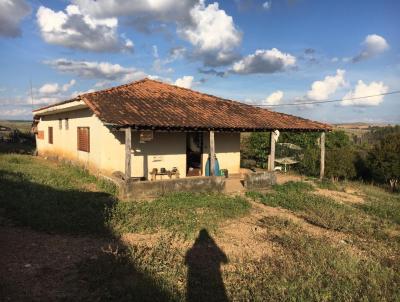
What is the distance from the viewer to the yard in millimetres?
4988

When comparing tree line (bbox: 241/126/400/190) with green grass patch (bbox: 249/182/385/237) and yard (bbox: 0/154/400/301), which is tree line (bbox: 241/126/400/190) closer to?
green grass patch (bbox: 249/182/385/237)

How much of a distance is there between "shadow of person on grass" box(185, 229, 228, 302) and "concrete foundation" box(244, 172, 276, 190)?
239 inches

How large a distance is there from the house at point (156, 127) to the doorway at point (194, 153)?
43 mm

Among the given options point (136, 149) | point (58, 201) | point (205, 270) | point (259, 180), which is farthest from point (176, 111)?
point (205, 270)

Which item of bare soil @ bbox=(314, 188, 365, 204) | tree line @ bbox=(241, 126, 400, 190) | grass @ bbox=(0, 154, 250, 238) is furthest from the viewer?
tree line @ bbox=(241, 126, 400, 190)

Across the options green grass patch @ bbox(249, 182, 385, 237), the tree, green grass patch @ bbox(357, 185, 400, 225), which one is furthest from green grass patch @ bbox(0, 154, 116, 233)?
the tree

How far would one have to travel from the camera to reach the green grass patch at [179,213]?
7919 mm

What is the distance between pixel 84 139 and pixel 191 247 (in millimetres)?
9668

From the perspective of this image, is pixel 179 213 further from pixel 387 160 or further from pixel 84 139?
pixel 387 160

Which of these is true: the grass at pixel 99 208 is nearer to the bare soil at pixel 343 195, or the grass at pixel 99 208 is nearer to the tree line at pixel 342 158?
the bare soil at pixel 343 195

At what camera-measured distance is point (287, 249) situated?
6863mm

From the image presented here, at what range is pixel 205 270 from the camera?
19.1 feet

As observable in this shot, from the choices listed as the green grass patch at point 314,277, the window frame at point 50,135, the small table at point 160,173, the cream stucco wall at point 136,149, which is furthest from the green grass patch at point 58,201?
the window frame at point 50,135

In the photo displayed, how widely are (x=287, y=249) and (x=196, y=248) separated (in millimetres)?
1727
